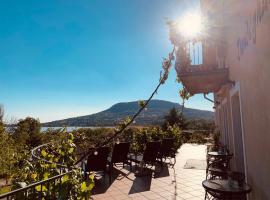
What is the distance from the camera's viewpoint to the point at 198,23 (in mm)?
6648

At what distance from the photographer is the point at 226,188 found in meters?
3.10

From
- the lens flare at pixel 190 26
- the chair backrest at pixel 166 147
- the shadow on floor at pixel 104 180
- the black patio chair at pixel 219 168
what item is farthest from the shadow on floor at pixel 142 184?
the lens flare at pixel 190 26

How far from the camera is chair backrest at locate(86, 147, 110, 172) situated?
5.79m

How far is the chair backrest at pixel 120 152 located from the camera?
22.3 ft

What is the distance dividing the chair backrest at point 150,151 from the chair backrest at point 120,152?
1.97 ft

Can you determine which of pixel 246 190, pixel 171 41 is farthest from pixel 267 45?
pixel 171 41

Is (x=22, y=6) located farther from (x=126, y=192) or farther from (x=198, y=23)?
(x=126, y=192)

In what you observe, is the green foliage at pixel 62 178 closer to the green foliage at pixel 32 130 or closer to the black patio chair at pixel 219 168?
the black patio chair at pixel 219 168

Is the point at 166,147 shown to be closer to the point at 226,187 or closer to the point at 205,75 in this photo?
the point at 205,75

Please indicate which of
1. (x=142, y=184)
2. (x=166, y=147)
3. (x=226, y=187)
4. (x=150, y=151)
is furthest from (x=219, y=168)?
(x=166, y=147)

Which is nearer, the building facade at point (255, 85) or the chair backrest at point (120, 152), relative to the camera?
the building facade at point (255, 85)

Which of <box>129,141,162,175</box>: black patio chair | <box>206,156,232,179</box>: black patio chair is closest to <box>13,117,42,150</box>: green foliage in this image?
<box>129,141,162,175</box>: black patio chair

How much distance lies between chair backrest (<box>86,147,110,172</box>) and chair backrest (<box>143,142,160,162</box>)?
1488 mm

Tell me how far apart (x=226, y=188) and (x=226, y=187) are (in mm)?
57
